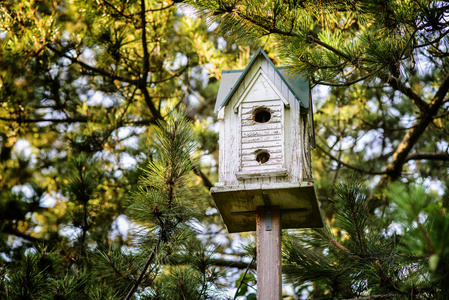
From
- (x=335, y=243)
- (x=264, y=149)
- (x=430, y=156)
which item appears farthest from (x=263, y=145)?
(x=430, y=156)

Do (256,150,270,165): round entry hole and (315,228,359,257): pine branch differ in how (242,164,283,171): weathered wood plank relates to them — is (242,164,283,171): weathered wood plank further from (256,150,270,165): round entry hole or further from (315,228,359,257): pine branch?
(315,228,359,257): pine branch

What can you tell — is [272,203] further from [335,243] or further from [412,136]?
[412,136]

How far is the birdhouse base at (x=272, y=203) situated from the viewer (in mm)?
3152

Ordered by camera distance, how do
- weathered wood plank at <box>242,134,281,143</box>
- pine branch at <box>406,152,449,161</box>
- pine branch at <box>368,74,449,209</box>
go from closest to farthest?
1. weathered wood plank at <box>242,134,281,143</box>
2. pine branch at <box>368,74,449,209</box>
3. pine branch at <box>406,152,449,161</box>

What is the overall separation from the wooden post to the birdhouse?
0.28 ft

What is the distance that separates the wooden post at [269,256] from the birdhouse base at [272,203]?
3.2 inches

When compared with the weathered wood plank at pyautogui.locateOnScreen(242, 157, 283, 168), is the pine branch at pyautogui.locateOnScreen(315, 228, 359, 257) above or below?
below

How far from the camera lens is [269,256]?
314 cm

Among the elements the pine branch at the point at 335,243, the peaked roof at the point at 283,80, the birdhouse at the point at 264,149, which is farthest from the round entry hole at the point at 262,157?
the pine branch at the point at 335,243

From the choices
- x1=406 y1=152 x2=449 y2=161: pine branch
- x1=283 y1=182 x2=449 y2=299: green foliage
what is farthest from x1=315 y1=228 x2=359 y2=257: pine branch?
x1=406 y1=152 x2=449 y2=161: pine branch

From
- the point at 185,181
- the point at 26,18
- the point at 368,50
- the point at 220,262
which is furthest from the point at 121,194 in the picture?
the point at 368,50

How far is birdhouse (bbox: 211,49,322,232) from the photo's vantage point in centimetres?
321

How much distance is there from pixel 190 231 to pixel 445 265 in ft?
5.04

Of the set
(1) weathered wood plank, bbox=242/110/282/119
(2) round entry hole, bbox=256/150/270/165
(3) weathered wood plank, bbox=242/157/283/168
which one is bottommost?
(3) weathered wood plank, bbox=242/157/283/168
